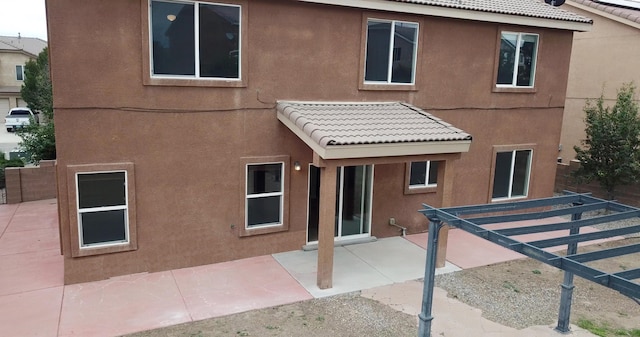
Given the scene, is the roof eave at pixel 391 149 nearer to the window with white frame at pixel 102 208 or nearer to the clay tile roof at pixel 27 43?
the window with white frame at pixel 102 208

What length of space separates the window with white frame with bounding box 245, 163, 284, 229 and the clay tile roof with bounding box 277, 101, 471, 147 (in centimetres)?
135

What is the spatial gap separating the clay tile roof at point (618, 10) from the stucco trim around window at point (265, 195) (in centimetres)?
1375

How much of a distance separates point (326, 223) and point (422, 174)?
4.56 m

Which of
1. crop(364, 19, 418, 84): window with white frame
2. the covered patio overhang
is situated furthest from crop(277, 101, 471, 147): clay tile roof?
crop(364, 19, 418, 84): window with white frame

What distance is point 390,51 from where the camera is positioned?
11.1m

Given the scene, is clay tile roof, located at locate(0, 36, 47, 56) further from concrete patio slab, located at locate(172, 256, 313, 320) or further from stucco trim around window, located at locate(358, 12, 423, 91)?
concrete patio slab, located at locate(172, 256, 313, 320)

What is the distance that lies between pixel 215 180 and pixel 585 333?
7.33 meters

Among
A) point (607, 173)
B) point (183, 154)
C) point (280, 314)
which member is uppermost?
point (183, 154)

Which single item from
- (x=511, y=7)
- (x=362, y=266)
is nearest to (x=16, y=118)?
(x=362, y=266)

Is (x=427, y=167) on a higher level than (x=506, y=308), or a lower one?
higher

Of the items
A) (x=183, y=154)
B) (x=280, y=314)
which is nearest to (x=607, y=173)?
(x=280, y=314)

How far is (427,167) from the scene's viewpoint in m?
12.4

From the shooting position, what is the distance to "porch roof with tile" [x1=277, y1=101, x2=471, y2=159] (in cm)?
859

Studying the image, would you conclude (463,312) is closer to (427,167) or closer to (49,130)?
(427,167)
